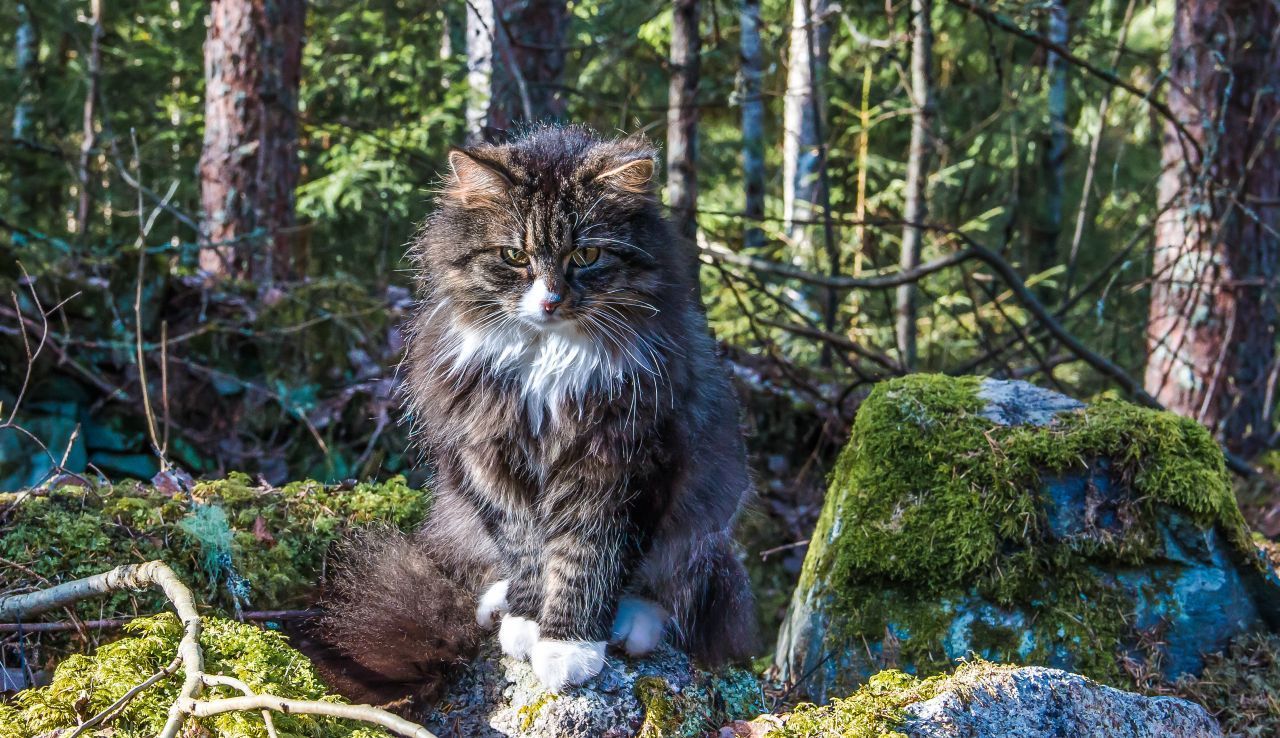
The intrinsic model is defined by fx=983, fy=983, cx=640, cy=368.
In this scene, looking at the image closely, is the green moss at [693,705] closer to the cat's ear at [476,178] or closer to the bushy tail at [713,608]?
the bushy tail at [713,608]

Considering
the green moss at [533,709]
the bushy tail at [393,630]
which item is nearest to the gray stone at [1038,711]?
the green moss at [533,709]

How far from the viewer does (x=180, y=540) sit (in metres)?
3.37

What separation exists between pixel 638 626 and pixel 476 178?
153cm

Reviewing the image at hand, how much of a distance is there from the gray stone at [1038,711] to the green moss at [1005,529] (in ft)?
3.07

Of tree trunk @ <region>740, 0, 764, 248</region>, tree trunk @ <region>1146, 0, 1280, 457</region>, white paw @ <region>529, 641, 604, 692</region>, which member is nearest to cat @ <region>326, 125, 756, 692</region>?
white paw @ <region>529, 641, 604, 692</region>

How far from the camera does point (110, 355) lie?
613 cm

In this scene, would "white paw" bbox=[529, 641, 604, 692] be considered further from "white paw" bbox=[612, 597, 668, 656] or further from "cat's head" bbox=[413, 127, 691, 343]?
"cat's head" bbox=[413, 127, 691, 343]

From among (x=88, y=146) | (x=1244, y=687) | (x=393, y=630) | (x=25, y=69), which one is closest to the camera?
(x=393, y=630)

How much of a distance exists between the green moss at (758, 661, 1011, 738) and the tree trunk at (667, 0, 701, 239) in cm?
332

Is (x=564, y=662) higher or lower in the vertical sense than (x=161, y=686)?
lower

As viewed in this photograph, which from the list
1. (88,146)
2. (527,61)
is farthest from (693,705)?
(88,146)

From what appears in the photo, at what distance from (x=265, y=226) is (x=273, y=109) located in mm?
902

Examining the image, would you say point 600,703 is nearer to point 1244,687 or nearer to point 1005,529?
point 1005,529

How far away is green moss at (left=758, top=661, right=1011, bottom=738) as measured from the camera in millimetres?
2365
